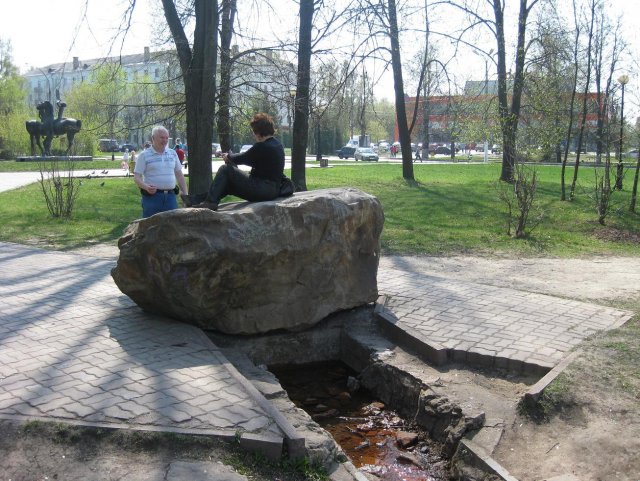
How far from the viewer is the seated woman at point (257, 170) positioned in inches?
257

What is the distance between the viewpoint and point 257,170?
6.61m

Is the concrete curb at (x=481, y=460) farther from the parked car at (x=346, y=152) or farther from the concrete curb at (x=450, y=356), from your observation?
the parked car at (x=346, y=152)

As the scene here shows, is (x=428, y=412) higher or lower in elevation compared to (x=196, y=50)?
lower

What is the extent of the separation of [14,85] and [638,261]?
5807cm

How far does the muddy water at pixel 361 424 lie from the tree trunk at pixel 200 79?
740cm

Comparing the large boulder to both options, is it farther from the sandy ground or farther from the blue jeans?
the sandy ground

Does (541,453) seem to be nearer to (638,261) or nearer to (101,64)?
(638,261)

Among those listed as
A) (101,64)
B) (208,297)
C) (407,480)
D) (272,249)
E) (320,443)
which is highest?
(101,64)

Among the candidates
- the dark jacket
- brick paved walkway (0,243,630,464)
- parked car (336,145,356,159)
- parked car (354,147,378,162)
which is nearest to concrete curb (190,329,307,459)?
brick paved walkway (0,243,630,464)

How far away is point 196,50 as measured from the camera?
40.4 ft

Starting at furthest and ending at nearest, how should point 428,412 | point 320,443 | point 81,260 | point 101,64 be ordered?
point 101,64 → point 81,260 → point 428,412 → point 320,443

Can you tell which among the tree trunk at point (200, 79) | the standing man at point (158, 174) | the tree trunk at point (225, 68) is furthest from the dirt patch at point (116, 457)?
the tree trunk at point (225, 68)

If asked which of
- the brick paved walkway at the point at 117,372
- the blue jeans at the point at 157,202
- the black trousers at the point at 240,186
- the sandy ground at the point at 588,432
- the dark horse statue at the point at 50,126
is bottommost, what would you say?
the sandy ground at the point at 588,432

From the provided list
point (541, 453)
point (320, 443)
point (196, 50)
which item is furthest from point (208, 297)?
point (196, 50)
